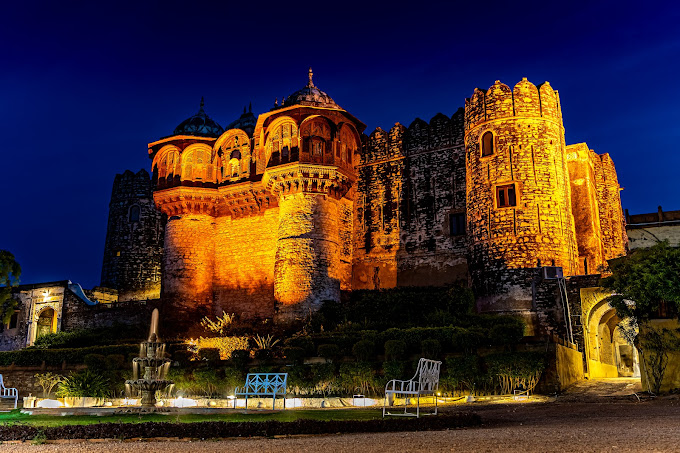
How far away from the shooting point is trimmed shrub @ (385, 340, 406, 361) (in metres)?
15.4

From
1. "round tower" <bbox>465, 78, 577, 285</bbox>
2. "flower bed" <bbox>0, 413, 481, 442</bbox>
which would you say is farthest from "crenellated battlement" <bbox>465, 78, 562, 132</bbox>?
"flower bed" <bbox>0, 413, 481, 442</bbox>

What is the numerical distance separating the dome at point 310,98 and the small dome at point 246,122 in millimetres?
3399

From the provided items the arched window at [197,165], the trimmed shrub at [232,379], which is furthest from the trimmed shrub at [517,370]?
the arched window at [197,165]

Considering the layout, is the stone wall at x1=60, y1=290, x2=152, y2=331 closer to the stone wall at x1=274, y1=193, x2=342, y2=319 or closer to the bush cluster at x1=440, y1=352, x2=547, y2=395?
the stone wall at x1=274, y1=193, x2=342, y2=319

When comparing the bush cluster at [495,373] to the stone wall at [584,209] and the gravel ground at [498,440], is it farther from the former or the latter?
the stone wall at [584,209]

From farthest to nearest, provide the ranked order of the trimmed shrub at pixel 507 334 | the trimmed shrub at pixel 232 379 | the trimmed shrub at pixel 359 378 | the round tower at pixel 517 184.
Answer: the round tower at pixel 517 184
the trimmed shrub at pixel 232 379
the trimmed shrub at pixel 359 378
the trimmed shrub at pixel 507 334

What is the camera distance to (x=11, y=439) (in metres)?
7.05

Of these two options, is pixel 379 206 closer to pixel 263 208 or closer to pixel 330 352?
pixel 263 208

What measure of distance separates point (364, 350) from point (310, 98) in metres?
13.3

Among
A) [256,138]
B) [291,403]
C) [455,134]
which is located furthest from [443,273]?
[291,403]

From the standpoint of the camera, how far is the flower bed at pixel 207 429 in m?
7.11

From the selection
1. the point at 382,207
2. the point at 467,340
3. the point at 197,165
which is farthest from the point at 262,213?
the point at 467,340

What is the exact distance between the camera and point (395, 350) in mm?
15461

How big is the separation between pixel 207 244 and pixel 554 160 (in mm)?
14526
